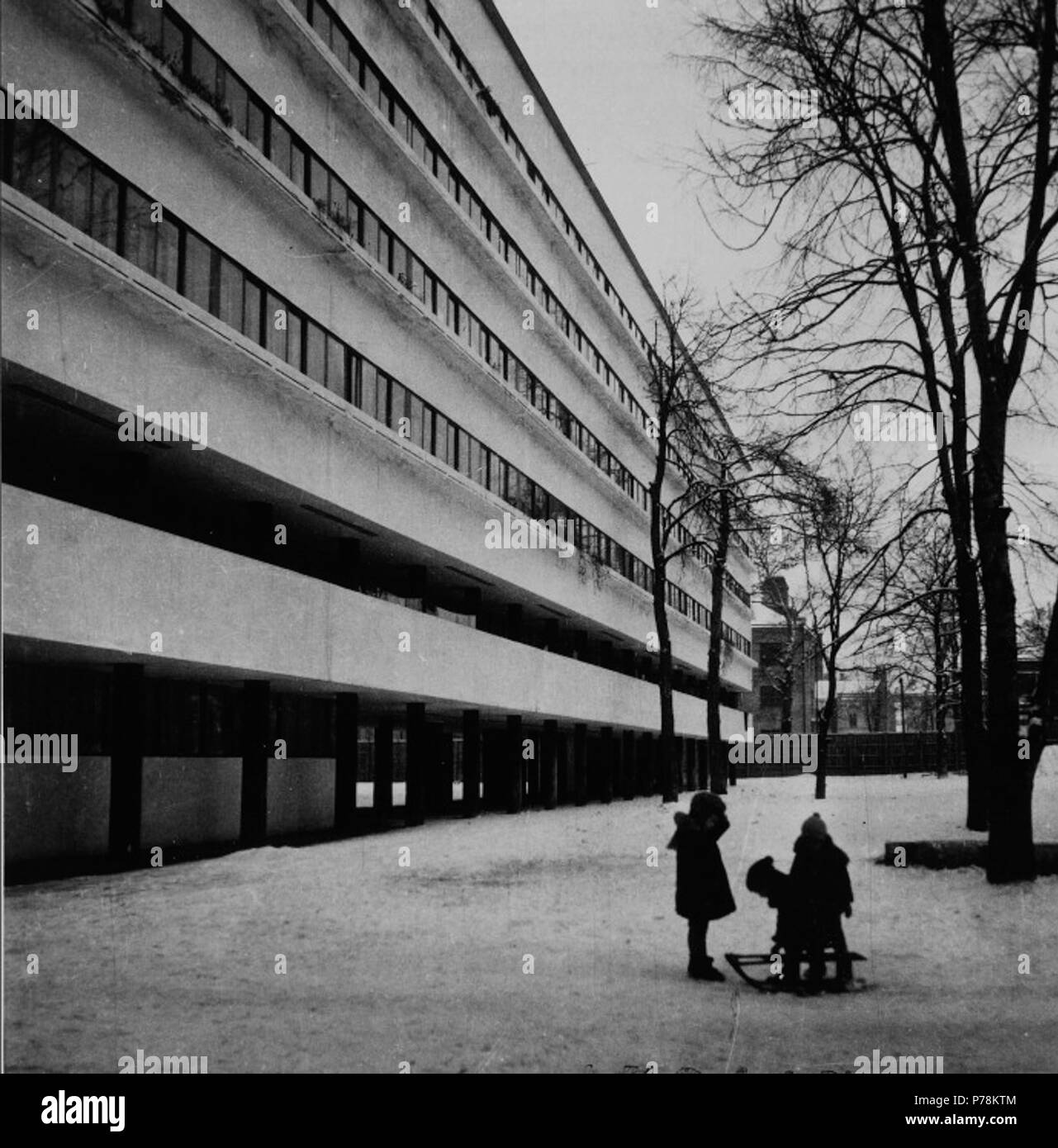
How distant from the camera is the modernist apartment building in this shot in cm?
1603

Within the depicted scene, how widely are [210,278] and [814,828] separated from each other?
45.5 ft

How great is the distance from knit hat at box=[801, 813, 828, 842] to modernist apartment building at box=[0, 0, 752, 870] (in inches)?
227

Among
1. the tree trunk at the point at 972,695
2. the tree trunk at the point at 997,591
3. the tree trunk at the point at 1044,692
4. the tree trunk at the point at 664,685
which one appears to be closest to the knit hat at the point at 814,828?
the tree trunk at the point at 997,591

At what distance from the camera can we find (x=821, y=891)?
984 centimetres

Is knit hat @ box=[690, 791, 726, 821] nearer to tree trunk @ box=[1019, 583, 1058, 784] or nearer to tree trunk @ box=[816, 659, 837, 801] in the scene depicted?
tree trunk @ box=[816, 659, 837, 801]

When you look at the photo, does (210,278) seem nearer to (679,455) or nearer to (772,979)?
(679,455)

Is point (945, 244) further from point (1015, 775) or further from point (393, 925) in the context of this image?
point (393, 925)

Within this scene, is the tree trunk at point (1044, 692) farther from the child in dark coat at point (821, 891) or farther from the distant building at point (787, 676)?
the child in dark coat at point (821, 891)

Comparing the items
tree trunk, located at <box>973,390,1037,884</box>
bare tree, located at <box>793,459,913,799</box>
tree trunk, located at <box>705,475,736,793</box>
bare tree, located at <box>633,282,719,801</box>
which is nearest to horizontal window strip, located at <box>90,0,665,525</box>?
bare tree, located at <box>633,282,719,801</box>
